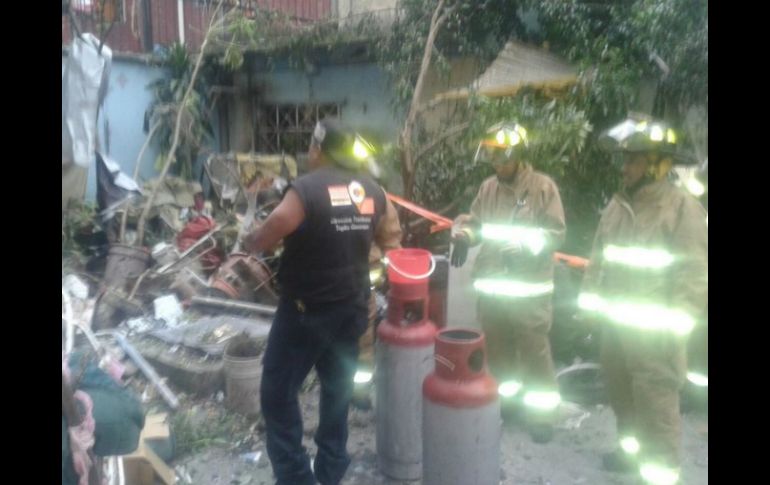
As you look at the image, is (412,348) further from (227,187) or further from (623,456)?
(227,187)

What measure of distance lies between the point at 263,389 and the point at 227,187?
19.5 ft

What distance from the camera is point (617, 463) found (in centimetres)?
389

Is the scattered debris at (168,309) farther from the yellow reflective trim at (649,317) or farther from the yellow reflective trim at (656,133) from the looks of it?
the yellow reflective trim at (656,133)

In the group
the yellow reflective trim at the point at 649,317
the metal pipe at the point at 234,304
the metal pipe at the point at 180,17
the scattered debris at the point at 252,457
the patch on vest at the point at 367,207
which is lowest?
the scattered debris at the point at 252,457

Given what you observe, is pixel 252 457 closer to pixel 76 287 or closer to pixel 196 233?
pixel 76 287

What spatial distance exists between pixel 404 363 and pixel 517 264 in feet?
3.09

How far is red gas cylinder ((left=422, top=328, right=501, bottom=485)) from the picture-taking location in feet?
10.6

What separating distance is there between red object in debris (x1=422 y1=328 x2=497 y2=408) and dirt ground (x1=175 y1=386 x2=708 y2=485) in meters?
0.87

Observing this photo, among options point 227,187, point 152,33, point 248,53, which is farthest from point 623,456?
point 152,33

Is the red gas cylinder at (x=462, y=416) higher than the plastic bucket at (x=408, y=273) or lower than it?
lower

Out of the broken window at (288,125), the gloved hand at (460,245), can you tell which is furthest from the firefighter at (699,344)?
the broken window at (288,125)

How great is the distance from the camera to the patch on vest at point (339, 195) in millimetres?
3236

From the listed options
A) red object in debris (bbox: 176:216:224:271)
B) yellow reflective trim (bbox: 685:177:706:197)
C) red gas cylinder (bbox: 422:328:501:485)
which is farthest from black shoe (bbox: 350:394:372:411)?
red object in debris (bbox: 176:216:224:271)

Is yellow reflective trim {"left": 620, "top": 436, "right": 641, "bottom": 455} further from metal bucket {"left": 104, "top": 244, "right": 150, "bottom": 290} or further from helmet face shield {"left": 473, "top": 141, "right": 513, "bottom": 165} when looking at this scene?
metal bucket {"left": 104, "top": 244, "right": 150, "bottom": 290}
